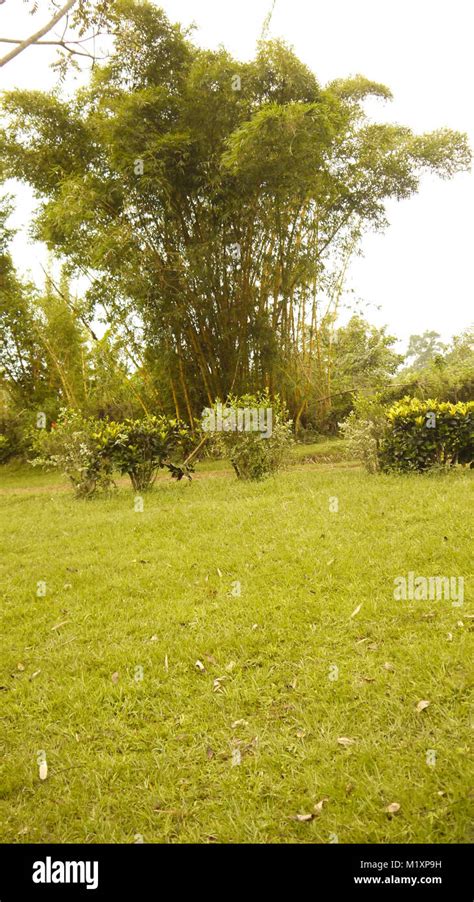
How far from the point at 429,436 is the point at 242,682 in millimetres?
4649

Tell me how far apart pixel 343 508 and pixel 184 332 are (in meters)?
5.34

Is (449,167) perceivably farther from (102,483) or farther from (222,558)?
(222,558)

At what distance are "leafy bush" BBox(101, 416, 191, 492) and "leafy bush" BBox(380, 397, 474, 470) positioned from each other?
9.01 ft

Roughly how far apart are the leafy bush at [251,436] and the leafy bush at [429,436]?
1461mm

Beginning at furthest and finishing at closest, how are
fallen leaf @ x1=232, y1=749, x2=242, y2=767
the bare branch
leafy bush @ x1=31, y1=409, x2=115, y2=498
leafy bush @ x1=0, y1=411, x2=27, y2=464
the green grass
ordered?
1. leafy bush @ x1=0, y1=411, x2=27, y2=464
2. leafy bush @ x1=31, y1=409, x2=115, y2=498
3. the bare branch
4. fallen leaf @ x1=232, y1=749, x2=242, y2=767
5. the green grass

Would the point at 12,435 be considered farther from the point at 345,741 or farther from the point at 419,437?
the point at 345,741

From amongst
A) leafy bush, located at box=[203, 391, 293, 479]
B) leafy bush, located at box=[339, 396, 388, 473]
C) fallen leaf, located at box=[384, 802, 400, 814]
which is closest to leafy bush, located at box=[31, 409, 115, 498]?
leafy bush, located at box=[203, 391, 293, 479]

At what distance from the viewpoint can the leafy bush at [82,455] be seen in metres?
7.70

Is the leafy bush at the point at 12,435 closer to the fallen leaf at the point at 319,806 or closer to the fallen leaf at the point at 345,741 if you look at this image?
the fallen leaf at the point at 345,741

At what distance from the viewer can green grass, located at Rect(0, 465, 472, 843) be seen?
221 centimetres

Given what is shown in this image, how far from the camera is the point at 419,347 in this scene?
117ft

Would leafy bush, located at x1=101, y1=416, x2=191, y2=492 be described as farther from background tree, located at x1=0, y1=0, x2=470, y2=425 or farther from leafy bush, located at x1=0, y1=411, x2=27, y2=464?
leafy bush, located at x1=0, y1=411, x2=27, y2=464
